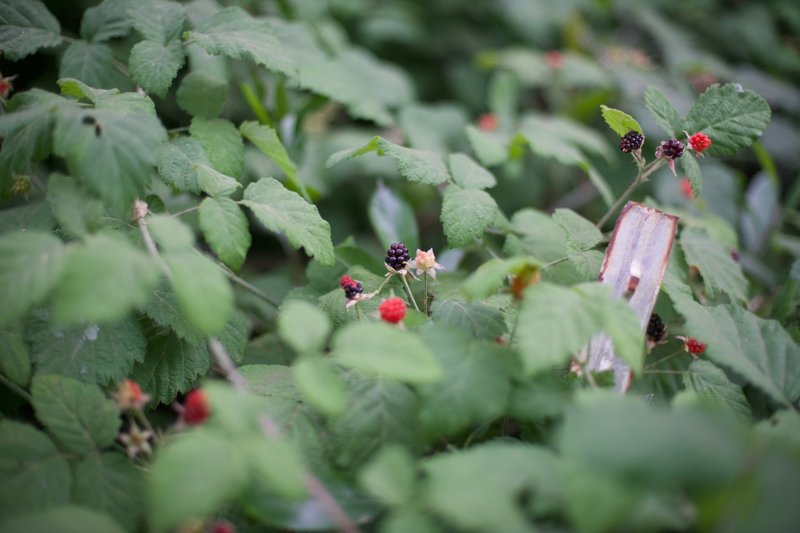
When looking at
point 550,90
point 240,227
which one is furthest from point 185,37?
point 550,90

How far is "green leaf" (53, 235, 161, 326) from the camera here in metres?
0.89

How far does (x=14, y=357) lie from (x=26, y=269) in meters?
0.31

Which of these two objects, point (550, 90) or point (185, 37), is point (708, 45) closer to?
point (550, 90)

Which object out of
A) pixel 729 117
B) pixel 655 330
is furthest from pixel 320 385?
pixel 729 117

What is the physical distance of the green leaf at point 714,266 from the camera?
4.95 feet

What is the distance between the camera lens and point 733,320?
132cm

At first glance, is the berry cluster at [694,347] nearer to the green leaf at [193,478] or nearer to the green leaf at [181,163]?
the green leaf at [193,478]

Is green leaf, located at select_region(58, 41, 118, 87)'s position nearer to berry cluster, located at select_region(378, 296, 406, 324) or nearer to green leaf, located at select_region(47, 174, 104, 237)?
green leaf, located at select_region(47, 174, 104, 237)

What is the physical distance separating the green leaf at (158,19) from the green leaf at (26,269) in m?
0.77

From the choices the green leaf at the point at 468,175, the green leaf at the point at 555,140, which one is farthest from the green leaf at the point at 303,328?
the green leaf at the point at 555,140

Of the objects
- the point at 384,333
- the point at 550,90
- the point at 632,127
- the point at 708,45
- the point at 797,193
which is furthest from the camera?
→ the point at 708,45

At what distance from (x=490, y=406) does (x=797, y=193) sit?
217cm

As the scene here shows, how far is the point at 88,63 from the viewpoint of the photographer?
156 cm

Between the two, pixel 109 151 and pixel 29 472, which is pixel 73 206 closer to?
pixel 109 151
